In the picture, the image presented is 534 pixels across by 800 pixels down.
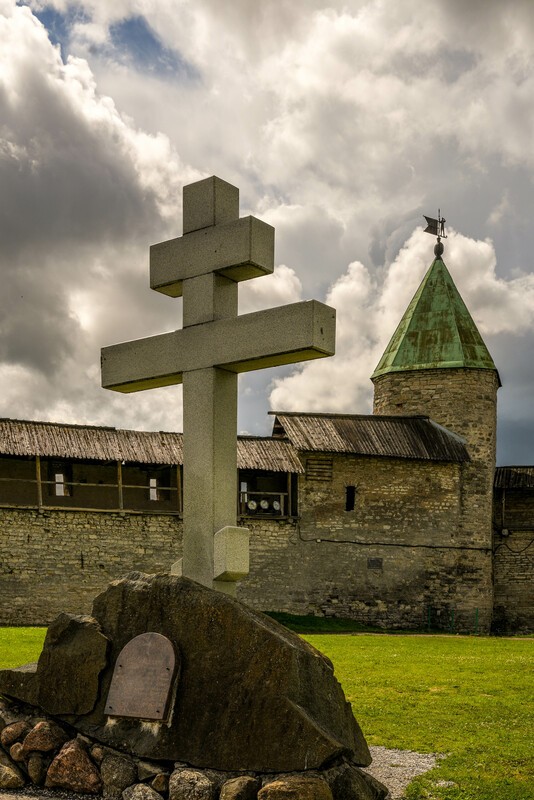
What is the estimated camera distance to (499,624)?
29875mm

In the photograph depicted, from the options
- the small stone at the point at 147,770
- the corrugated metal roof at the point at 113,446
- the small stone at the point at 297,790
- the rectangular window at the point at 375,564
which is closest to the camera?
the small stone at the point at 297,790

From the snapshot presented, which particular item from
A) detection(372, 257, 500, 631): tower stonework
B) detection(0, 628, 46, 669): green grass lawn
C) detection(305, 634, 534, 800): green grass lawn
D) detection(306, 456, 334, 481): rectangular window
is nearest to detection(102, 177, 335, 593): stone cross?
detection(305, 634, 534, 800): green grass lawn

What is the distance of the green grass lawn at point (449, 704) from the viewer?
23.6ft

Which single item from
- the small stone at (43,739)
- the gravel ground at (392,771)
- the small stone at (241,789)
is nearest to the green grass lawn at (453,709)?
the gravel ground at (392,771)

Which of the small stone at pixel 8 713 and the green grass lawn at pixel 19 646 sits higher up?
the small stone at pixel 8 713

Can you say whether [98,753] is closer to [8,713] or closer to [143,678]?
[143,678]

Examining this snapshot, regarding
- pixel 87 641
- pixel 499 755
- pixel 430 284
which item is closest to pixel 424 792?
pixel 499 755

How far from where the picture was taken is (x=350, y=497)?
91.0 feet

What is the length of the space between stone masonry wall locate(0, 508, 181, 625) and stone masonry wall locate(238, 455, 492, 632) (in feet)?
9.60

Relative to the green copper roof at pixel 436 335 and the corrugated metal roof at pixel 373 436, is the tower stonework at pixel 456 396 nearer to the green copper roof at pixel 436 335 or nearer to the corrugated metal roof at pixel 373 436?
the green copper roof at pixel 436 335

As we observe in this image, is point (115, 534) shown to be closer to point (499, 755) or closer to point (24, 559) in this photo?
point (24, 559)

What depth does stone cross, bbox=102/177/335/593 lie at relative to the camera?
7.23 meters

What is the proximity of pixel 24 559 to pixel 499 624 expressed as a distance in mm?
15175

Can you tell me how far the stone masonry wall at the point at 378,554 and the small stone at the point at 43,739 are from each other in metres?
19.6
